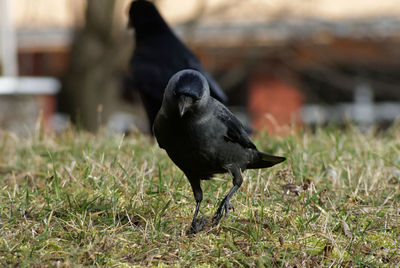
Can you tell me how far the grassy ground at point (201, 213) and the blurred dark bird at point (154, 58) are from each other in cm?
111

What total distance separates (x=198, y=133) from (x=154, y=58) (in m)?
2.77

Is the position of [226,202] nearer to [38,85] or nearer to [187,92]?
[187,92]

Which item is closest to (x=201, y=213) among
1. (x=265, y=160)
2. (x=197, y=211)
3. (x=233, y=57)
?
(x=197, y=211)

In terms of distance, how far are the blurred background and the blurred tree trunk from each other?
0.02 meters

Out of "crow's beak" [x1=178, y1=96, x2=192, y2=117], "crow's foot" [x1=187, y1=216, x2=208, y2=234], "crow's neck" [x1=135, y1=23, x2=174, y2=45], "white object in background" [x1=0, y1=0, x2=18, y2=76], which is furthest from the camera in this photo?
"white object in background" [x1=0, y1=0, x2=18, y2=76]

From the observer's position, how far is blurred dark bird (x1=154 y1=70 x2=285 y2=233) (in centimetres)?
287

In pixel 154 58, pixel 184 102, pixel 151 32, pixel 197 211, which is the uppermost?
pixel 184 102

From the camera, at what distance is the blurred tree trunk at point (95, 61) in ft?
36.8

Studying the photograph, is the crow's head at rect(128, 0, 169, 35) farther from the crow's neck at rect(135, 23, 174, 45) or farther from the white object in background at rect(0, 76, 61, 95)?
the white object in background at rect(0, 76, 61, 95)

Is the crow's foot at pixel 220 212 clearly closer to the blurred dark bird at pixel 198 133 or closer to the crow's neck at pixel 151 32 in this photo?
the blurred dark bird at pixel 198 133

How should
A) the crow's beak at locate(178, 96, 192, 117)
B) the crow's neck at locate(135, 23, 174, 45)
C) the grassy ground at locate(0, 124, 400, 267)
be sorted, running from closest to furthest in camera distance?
the crow's beak at locate(178, 96, 192, 117) < the grassy ground at locate(0, 124, 400, 267) < the crow's neck at locate(135, 23, 174, 45)

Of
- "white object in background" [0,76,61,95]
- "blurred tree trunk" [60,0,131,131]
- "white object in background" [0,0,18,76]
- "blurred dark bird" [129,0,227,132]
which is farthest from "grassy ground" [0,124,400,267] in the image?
"white object in background" [0,76,61,95]

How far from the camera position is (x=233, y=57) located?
43.3 feet

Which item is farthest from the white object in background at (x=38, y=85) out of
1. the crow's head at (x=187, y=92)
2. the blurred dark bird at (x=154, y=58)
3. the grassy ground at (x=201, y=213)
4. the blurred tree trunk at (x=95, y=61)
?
the crow's head at (x=187, y=92)
